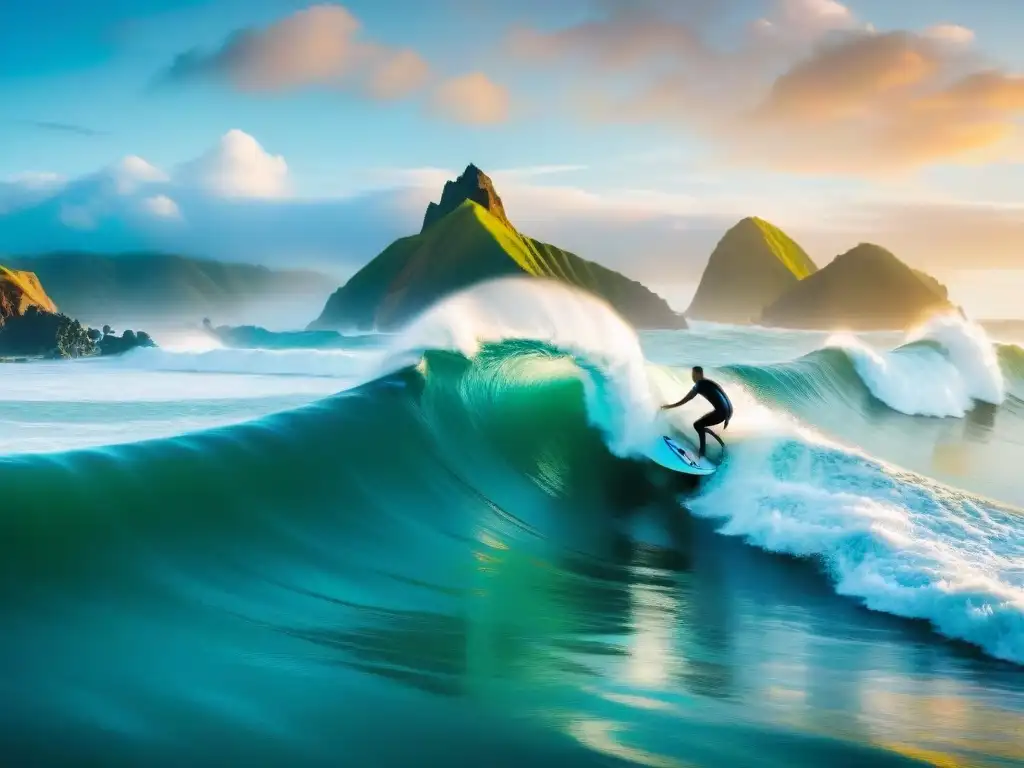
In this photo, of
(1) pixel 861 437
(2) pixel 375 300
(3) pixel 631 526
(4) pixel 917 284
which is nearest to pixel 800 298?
(4) pixel 917 284

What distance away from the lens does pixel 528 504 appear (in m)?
9.58

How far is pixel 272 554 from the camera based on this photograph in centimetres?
626

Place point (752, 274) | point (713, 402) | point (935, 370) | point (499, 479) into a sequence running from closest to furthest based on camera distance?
point (499, 479) → point (713, 402) → point (935, 370) → point (752, 274)

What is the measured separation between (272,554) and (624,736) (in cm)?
332

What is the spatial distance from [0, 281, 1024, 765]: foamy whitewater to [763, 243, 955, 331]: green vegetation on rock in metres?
133

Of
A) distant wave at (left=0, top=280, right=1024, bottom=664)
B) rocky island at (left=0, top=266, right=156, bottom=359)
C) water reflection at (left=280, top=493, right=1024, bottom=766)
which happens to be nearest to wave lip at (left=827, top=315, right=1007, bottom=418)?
distant wave at (left=0, top=280, right=1024, bottom=664)

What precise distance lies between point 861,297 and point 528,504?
153411mm

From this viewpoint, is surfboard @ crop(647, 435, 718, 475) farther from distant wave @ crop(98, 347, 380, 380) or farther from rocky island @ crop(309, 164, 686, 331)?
rocky island @ crop(309, 164, 686, 331)

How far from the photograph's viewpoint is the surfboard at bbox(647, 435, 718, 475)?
1057cm

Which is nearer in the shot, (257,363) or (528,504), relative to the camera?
(528,504)

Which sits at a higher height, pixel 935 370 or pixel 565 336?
pixel 935 370

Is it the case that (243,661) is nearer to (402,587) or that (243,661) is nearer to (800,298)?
(402,587)

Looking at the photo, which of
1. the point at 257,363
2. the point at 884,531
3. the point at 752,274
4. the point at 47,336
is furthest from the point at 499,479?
the point at 752,274

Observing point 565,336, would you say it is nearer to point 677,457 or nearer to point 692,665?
point 677,457
